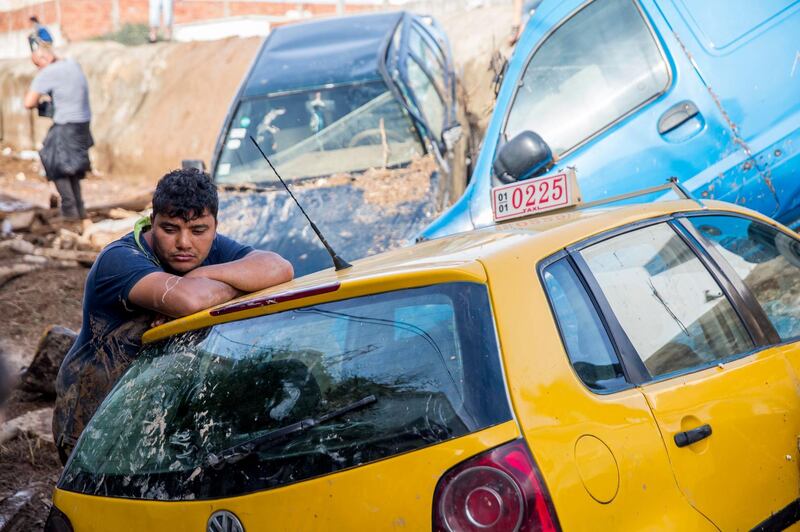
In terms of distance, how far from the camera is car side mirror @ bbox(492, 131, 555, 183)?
18.1 feet

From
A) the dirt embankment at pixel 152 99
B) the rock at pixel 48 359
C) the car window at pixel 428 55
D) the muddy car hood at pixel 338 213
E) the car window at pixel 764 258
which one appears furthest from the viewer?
the dirt embankment at pixel 152 99

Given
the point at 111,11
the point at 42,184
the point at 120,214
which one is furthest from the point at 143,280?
the point at 111,11

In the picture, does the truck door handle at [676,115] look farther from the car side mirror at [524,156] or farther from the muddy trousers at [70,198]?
the muddy trousers at [70,198]

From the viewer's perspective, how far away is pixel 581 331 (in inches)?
104

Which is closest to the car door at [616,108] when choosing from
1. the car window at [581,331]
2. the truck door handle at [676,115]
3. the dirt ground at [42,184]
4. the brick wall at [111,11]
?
the truck door handle at [676,115]

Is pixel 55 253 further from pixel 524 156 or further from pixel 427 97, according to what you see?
pixel 524 156

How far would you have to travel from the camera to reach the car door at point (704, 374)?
2641mm

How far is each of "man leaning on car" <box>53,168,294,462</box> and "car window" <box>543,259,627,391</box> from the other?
4.22 ft

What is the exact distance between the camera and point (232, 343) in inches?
113

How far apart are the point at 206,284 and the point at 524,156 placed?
100 inches

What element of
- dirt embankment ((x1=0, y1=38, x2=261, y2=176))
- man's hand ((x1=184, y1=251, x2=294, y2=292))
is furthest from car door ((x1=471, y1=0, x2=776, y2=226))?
dirt embankment ((x1=0, y1=38, x2=261, y2=176))

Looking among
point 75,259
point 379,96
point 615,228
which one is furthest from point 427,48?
point 615,228

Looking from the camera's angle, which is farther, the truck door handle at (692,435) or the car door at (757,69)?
the car door at (757,69)

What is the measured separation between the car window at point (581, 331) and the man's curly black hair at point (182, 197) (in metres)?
1.61
